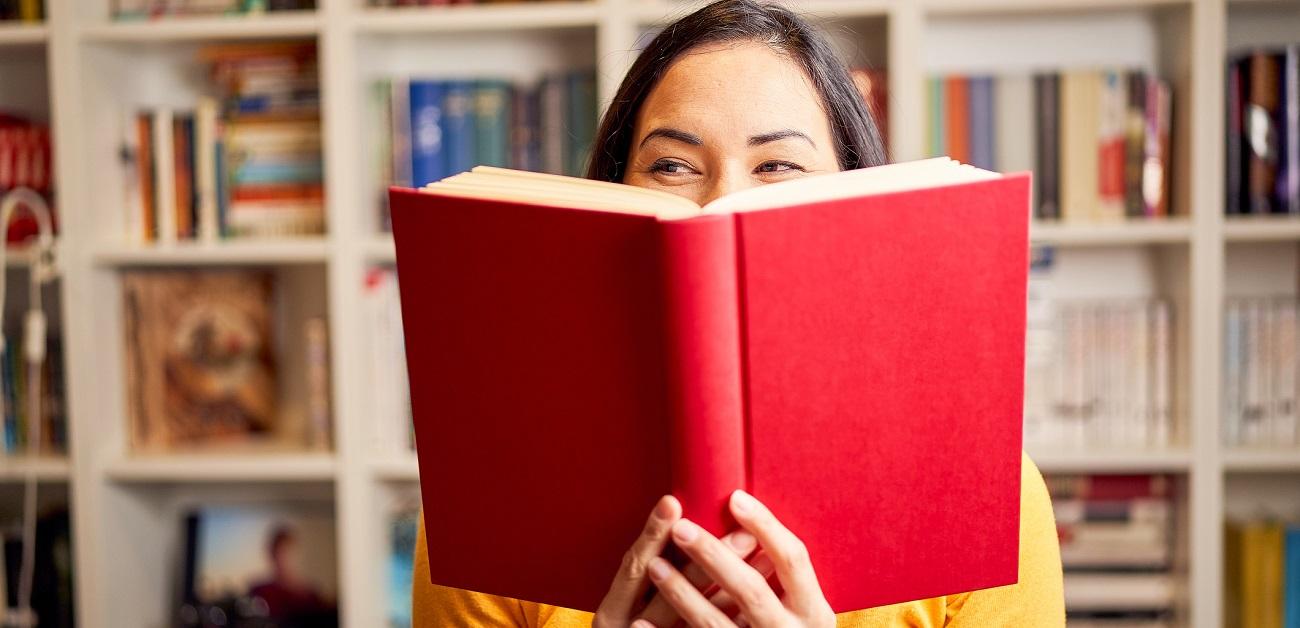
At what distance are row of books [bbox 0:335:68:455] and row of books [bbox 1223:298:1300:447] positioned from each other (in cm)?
213

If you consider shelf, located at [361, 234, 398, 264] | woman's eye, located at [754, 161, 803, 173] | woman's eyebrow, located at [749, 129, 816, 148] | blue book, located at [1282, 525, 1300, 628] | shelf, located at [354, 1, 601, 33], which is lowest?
blue book, located at [1282, 525, 1300, 628]

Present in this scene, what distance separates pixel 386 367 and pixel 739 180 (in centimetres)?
117

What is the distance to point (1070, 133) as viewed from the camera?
1.80 m

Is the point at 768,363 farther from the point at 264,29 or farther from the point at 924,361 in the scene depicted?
the point at 264,29

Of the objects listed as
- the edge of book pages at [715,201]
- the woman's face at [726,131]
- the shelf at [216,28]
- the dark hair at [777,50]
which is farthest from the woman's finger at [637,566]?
the shelf at [216,28]

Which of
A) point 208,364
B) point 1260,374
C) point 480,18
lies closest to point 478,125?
point 480,18

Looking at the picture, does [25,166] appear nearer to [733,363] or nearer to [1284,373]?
[733,363]

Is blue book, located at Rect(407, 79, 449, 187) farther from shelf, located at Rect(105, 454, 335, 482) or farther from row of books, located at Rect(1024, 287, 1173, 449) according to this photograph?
row of books, located at Rect(1024, 287, 1173, 449)

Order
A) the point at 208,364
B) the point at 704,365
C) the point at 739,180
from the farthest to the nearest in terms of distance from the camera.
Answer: the point at 208,364, the point at 739,180, the point at 704,365

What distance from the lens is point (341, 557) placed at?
1.88 meters

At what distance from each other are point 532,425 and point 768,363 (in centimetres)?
17

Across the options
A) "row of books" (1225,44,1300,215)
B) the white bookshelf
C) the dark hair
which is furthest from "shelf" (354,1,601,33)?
"row of books" (1225,44,1300,215)

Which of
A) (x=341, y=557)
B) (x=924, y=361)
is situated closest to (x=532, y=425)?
(x=924, y=361)

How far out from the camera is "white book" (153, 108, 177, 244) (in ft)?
6.33
